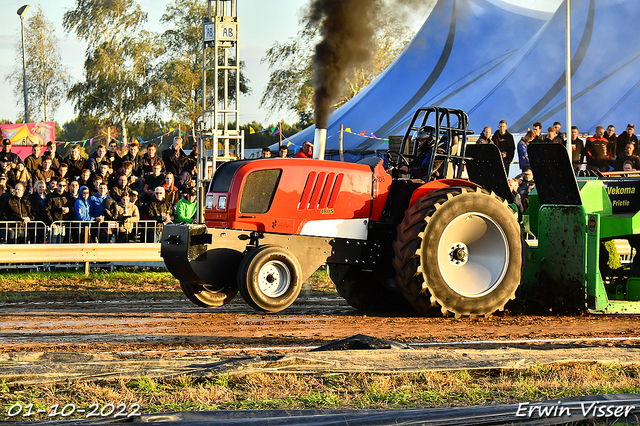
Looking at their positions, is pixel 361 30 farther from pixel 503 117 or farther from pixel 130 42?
pixel 130 42

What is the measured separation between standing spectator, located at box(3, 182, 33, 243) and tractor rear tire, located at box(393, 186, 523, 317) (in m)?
7.62

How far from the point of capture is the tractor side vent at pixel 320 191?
26.9 ft

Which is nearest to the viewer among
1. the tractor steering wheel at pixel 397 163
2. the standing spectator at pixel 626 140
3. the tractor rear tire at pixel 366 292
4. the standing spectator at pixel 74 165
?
the tractor steering wheel at pixel 397 163

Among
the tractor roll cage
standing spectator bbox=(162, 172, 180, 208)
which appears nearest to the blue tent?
standing spectator bbox=(162, 172, 180, 208)

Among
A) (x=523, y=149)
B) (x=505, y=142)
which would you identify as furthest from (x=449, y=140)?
(x=523, y=149)

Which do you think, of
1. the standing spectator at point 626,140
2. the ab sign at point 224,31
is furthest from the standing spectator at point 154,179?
the standing spectator at point 626,140

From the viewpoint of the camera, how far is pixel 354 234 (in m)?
8.45

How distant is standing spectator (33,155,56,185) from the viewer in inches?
600

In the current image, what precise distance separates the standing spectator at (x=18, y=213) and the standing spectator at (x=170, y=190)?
2.41 metres

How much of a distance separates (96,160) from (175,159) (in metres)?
1.64

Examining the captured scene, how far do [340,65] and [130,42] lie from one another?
3424 cm

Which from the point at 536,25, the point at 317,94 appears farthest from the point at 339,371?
the point at 536,25

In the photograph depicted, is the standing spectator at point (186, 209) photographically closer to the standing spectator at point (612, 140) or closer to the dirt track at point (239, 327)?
the dirt track at point (239, 327)

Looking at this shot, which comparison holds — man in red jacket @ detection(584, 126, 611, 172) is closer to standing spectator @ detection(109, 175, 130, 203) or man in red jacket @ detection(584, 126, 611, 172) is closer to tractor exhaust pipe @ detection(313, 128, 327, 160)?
tractor exhaust pipe @ detection(313, 128, 327, 160)
